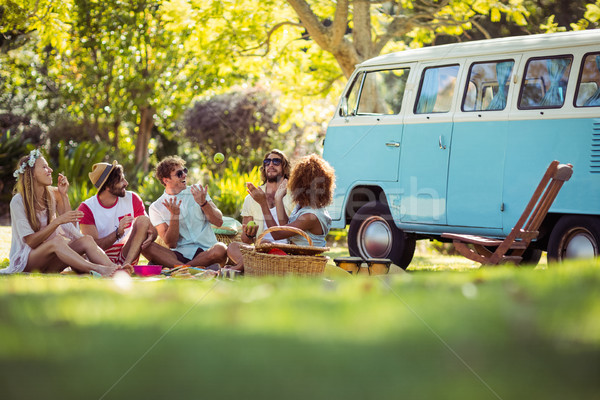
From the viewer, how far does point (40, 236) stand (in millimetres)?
6961

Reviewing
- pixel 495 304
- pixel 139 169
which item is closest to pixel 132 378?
pixel 495 304

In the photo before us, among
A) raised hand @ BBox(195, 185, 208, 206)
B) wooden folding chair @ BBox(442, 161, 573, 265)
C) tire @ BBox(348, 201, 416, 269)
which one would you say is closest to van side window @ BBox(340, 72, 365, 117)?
tire @ BBox(348, 201, 416, 269)

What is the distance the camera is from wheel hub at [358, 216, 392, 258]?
359 inches

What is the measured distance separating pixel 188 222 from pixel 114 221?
0.77 meters

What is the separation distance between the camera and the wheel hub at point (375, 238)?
9.12 meters

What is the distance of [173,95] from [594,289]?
63.9 ft

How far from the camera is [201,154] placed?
22.0m

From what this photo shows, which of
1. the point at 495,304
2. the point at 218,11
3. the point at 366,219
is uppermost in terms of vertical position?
the point at 218,11

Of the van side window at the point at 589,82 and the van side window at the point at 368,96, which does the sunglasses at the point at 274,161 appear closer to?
the van side window at the point at 368,96

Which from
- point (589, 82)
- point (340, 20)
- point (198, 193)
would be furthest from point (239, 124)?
point (589, 82)

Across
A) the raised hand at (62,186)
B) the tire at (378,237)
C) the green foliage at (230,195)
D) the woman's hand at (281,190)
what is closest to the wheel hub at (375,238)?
the tire at (378,237)

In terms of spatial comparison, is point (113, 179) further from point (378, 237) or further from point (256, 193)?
point (378, 237)

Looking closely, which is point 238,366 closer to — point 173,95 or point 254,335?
point 254,335

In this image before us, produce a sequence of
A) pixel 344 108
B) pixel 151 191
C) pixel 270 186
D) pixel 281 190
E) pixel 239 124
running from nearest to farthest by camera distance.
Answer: pixel 281 190 → pixel 270 186 → pixel 344 108 → pixel 151 191 → pixel 239 124
